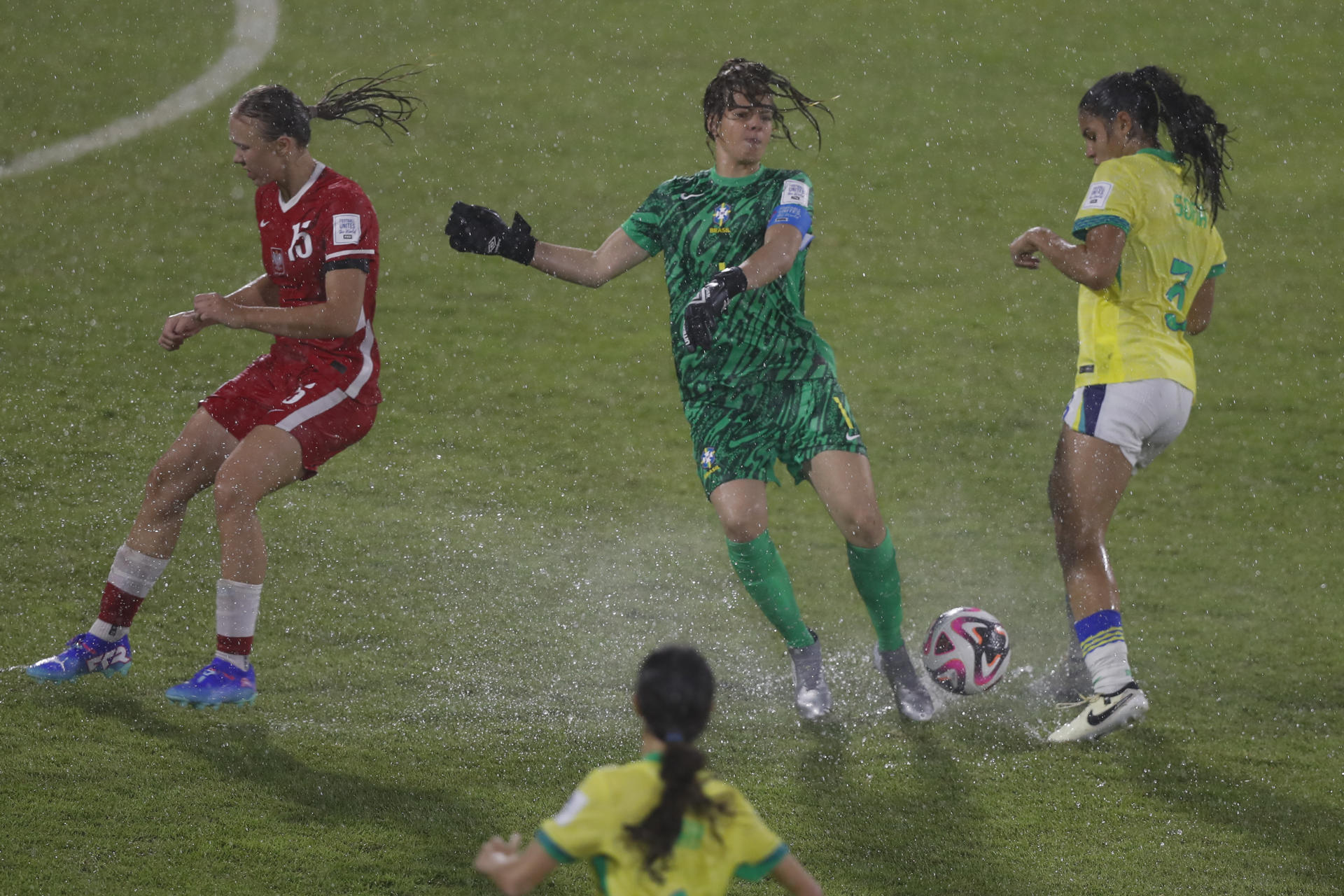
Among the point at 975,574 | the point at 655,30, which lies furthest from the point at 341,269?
the point at 655,30

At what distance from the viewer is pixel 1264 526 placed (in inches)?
334

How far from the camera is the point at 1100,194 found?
16.8ft

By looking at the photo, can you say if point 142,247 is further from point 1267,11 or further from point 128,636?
Result: point 1267,11

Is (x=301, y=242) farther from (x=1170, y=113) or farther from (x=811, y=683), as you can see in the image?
(x=1170, y=113)

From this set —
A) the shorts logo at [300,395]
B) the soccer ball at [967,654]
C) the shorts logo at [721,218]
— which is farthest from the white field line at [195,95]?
the soccer ball at [967,654]

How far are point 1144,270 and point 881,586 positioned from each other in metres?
1.49

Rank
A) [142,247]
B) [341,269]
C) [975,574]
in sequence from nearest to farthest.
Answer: [341,269] → [975,574] → [142,247]

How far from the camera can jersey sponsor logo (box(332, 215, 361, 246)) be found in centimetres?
517

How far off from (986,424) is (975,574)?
248 centimetres

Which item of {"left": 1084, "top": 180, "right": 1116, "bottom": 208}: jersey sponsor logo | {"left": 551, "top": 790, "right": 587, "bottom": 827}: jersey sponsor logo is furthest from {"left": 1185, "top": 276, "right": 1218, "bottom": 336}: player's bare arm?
{"left": 551, "top": 790, "right": 587, "bottom": 827}: jersey sponsor logo

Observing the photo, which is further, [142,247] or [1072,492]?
[142,247]

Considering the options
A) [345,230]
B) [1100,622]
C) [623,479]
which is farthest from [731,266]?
[623,479]

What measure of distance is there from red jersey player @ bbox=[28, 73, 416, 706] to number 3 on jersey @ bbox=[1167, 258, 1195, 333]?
9.41 feet

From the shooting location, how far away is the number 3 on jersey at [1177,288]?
17.3ft
